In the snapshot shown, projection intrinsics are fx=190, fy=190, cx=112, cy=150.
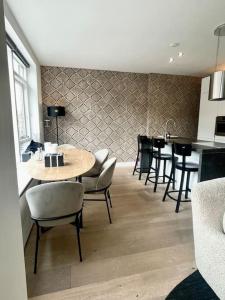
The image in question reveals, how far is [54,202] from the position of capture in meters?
1.58

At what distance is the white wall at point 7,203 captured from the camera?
0.86 m

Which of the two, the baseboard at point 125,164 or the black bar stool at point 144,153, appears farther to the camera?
the baseboard at point 125,164

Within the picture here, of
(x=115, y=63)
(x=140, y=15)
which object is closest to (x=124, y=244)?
(x=140, y=15)

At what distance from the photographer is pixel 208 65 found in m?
4.33

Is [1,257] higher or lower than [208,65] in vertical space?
lower

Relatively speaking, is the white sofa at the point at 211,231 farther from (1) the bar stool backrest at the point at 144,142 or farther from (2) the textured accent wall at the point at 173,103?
(2) the textured accent wall at the point at 173,103

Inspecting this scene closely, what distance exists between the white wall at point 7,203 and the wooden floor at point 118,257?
61 centimetres

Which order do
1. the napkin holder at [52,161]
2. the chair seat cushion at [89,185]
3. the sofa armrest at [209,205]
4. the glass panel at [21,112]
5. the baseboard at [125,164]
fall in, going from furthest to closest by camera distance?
the baseboard at [125,164]
the glass panel at [21,112]
the chair seat cushion at [89,185]
the napkin holder at [52,161]
the sofa armrest at [209,205]

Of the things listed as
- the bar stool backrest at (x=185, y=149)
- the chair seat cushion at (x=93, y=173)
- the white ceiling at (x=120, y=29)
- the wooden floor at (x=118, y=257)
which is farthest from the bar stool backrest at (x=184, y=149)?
the white ceiling at (x=120, y=29)

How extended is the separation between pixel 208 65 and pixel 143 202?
3.47 meters

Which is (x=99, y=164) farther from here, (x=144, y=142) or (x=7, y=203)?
(x=7, y=203)

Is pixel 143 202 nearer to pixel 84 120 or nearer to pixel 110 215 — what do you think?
pixel 110 215

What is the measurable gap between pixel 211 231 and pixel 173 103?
4849 millimetres

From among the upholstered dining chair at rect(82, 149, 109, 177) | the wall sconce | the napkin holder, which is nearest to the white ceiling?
the wall sconce
